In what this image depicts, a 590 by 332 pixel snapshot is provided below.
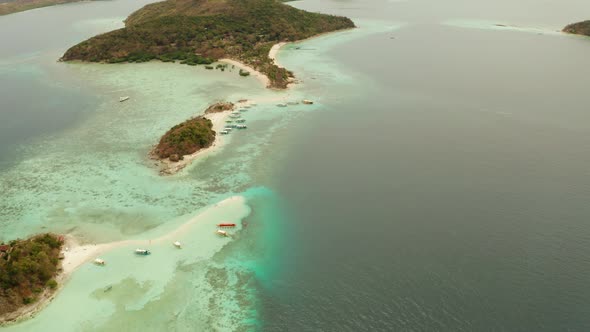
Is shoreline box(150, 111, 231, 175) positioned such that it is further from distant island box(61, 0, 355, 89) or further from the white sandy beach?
distant island box(61, 0, 355, 89)

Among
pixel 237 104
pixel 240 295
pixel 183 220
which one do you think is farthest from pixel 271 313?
pixel 237 104

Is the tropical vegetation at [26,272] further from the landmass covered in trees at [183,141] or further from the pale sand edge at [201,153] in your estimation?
the landmass covered in trees at [183,141]

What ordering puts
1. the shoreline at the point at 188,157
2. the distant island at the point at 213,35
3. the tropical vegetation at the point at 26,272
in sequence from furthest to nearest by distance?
the distant island at the point at 213,35
the shoreline at the point at 188,157
the tropical vegetation at the point at 26,272

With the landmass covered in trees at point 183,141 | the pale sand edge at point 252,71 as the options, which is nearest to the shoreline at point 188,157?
the landmass covered in trees at point 183,141

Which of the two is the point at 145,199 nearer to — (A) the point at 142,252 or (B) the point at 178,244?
(A) the point at 142,252

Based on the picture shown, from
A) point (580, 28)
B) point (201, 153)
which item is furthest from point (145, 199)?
point (580, 28)

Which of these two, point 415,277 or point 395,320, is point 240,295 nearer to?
point 395,320

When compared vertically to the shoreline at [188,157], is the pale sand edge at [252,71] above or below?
above
